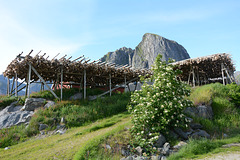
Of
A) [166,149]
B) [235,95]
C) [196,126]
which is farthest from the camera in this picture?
[235,95]

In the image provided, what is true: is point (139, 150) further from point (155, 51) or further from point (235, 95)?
point (155, 51)

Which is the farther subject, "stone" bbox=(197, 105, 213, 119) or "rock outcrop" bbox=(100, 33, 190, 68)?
"rock outcrop" bbox=(100, 33, 190, 68)

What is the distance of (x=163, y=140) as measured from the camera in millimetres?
5938

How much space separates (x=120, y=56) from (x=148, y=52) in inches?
620

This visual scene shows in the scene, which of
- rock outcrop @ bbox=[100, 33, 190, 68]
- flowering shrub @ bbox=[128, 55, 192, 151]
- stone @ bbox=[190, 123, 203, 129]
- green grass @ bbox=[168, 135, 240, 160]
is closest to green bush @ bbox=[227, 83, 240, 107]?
stone @ bbox=[190, 123, 203, 129]

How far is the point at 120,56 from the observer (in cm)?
9106

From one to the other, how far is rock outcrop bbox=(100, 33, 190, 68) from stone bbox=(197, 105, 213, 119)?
66840 millimetres

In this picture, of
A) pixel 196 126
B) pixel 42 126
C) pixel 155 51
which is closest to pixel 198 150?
pixel 196 126

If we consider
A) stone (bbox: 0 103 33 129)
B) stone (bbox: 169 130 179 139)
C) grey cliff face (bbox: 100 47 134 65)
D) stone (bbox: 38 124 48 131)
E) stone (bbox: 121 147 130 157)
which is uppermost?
grey cliff face (bbox: 100 47 134 65)

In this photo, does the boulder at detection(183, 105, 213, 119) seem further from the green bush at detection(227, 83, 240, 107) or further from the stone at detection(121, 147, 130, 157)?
the stone at detection(121, 147, 130, 157)

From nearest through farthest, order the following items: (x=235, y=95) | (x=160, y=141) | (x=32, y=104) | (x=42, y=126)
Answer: (x=160, y=141) → (x=42, y=126) → (x=235, y=95) → (x=32, y=104)

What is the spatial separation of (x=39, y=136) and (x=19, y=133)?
1.16 meters

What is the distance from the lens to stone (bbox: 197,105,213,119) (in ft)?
28.5

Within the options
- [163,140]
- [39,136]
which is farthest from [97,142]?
[39,136]
